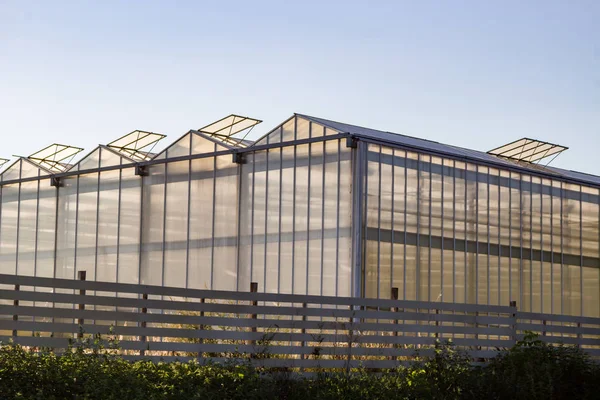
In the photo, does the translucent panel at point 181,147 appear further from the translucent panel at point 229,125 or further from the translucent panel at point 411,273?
the translucent panel at point 411,273

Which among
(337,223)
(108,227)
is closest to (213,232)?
(108,227)

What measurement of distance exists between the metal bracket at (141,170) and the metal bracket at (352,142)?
9586 millimetres

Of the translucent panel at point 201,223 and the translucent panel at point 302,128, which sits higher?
the translucent panel at point 302,128

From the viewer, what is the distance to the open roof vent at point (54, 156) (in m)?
37.9

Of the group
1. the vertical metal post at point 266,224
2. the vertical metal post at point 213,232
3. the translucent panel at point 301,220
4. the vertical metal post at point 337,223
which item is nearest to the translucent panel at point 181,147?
the vertical metal post at point 213,232

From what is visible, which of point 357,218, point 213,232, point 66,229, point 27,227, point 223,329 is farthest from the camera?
point 27,227

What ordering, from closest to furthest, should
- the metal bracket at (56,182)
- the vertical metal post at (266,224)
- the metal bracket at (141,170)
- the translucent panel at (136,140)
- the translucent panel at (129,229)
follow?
the vertical metal post at (266,224)
the translucent panel at (129,229)
the metal bracket at (141,170)
the translucent panel at (136,140)
the metal bracket at (56,182)

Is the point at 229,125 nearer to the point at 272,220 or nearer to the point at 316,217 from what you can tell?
the point at 272,220

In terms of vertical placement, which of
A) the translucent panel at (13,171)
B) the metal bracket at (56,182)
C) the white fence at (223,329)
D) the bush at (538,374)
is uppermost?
the translucent panel at (13,171)

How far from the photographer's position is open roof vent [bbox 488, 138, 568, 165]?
35625 millimetres

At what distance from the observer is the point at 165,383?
46.9ft

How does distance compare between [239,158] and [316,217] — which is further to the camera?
[239,158]

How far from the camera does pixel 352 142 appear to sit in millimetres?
26938

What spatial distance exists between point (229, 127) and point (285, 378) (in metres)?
17.0
